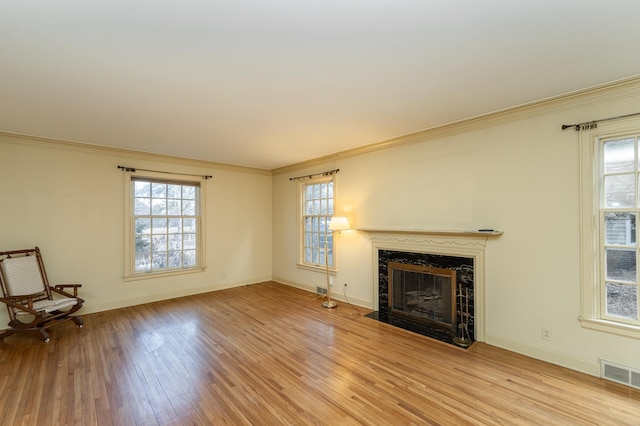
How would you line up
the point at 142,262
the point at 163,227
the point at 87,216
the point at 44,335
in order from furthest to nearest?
1. the point at 163,227
2. the point at 142,262
3. the point at 87,216
4. the point at 44,335

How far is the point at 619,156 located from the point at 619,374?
197cm

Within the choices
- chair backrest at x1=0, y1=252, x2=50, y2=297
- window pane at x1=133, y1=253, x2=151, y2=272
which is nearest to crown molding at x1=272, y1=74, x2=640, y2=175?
window pane at x1=133, y1=253, x2=151, y2=272

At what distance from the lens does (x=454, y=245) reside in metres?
3.53

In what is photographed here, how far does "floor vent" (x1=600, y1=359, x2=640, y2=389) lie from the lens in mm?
2418

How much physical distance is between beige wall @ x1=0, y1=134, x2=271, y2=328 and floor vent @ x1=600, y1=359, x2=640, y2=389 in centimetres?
571

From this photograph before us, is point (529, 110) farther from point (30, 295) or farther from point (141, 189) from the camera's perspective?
point (30, 295)

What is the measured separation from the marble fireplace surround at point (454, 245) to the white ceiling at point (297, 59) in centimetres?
143

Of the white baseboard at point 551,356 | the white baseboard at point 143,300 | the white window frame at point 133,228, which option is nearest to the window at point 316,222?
the white baseboard at point 143,300

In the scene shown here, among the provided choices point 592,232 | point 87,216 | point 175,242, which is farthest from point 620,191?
point 87,216

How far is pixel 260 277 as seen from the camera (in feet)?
21.4

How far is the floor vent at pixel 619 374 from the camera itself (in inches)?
95.2

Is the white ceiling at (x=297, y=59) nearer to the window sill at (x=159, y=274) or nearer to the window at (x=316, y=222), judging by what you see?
the window at (x=316, y=222)

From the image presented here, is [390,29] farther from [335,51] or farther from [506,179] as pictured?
[506,179]

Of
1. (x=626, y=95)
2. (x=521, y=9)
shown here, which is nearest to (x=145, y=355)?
(x=521, y=9)
